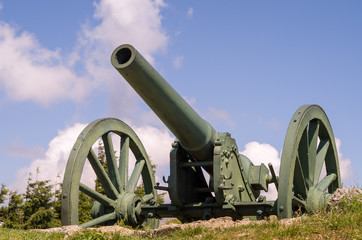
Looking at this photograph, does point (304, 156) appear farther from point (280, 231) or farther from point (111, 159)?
point (111, 159)

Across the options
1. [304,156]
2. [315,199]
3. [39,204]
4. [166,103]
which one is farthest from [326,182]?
[39,204]

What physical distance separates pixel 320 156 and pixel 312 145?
998mm

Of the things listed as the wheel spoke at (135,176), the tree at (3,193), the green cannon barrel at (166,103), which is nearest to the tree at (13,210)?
the tree at (3,193)

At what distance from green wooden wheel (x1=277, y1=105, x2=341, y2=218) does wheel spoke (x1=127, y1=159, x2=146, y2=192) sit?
9.39ft

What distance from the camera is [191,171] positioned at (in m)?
8.56

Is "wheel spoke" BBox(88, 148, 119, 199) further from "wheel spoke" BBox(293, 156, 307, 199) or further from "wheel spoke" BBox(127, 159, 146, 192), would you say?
"wheel spoke" BBox(293, 156, 307, 199)

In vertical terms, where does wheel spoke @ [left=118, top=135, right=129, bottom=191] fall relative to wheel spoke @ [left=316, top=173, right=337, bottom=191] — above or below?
above

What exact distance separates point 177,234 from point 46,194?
12.7 meters

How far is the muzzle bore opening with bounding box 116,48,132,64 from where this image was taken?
21.8 ft

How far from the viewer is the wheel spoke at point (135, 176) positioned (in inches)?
362

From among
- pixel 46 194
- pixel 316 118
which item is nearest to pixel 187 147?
pixel 316 118

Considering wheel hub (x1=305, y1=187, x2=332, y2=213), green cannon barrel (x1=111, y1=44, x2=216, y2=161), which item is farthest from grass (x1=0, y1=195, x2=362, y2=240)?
green cannon barrel (x1=111, y1=44, x2=216, y2=161)

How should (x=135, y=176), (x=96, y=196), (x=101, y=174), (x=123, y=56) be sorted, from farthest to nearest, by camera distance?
(x=135, y=176) < (x=101, y=174) < (x=96, y=196) < (x=123, y=56)

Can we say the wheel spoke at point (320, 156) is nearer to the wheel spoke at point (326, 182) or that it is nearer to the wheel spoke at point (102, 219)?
the wheel spoke at point (326, 182)
